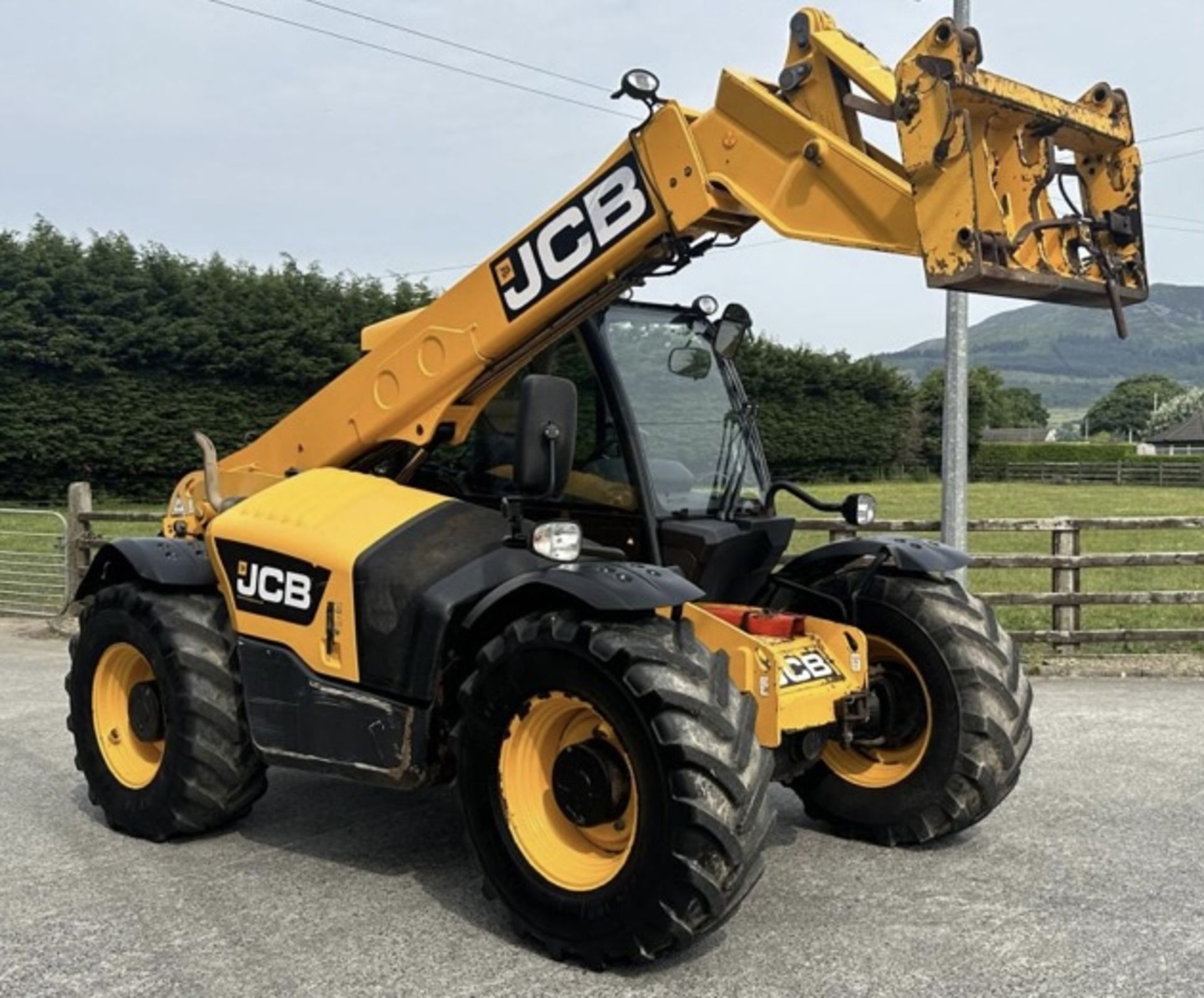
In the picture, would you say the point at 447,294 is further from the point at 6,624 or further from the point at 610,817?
the point at 6,624

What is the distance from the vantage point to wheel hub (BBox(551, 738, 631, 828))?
4.25 m

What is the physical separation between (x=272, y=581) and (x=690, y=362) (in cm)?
209

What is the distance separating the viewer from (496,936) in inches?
171

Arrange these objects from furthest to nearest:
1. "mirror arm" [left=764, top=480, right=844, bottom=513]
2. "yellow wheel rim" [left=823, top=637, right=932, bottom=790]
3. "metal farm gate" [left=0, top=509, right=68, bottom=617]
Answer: "metal farm gate" [left=0, top=509, right=68, bottom=617]
"mirror arm" [left=764, top=480, right=844, bottom=513]
"yellow wheel rim" [left=823, top=637, right=932, bottom=790]

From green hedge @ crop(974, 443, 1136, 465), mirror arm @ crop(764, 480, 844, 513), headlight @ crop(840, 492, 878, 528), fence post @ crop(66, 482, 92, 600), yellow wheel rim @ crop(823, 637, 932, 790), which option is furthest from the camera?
green hedge @ crop(974, 443, 1136, 465)

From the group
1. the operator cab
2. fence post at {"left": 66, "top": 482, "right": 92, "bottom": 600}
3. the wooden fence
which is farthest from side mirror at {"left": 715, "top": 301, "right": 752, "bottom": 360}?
the wooden fence

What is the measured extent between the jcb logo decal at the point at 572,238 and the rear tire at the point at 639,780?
5.03ft

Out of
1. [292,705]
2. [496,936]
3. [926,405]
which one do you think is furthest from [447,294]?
[926,405]

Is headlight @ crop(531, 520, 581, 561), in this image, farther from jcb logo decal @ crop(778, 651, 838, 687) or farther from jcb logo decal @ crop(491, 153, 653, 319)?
jcb logo decal @ crop(491, 153, 653, 319)

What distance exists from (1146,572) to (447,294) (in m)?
12.9

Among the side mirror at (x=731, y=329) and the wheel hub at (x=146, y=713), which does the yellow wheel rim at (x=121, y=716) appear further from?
the side mirror at (x=731, y=329)

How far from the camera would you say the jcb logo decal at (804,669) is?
188 inches

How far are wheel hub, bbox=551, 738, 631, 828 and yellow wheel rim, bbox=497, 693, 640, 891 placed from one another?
0.03 m

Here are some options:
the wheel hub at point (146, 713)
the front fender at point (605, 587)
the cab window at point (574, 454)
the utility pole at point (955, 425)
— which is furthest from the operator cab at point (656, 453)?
the utility pole at point (955, 425)
